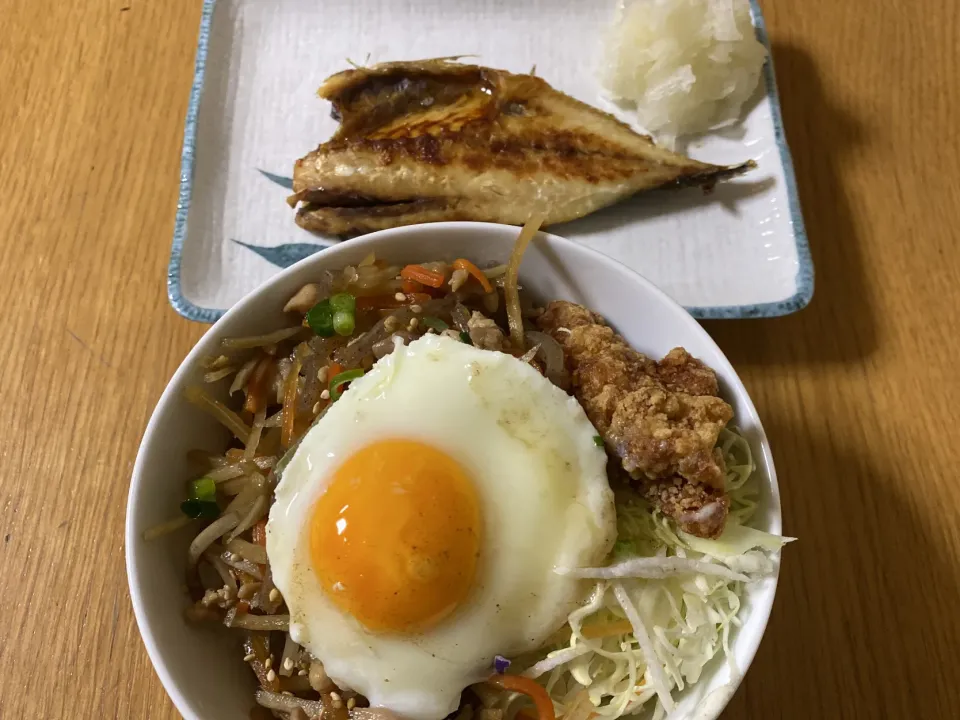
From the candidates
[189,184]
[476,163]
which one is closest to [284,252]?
[189,184]

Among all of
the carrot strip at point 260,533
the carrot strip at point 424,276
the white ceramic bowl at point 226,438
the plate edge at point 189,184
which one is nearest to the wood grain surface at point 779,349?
the plate edge at point 189,184

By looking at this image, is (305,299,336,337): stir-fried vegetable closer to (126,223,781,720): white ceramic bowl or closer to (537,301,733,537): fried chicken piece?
(126,223,781,720): white ceramic bowl

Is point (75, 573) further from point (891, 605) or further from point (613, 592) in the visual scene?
point (891, 605)

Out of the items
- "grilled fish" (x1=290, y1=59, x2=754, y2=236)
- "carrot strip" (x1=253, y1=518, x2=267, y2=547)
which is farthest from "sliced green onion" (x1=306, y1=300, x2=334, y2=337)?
"grilled fish" (x1=290, y1=59, x2=754, y2=236)

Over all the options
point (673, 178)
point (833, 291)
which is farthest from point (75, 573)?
point (833, 291)

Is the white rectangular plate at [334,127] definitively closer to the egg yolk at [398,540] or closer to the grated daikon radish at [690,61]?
the grated daikon radish at [690,61]
